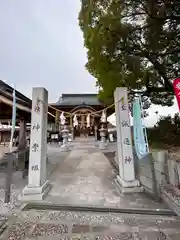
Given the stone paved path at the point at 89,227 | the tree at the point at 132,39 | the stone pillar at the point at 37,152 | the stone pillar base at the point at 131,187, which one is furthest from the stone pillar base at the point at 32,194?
the tree at the point at 132,39

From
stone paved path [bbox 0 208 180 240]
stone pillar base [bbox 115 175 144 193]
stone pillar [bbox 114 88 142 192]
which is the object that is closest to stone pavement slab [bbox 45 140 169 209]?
stone pillar base [bbox 115 175 144 193]

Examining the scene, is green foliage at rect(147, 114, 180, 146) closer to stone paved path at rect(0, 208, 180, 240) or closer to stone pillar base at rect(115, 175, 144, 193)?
stone pillar base at rect(115, 175, 144, 193)

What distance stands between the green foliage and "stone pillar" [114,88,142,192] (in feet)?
9.09

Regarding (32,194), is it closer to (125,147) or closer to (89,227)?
(89,227)

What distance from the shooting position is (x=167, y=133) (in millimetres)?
Answer: 6926

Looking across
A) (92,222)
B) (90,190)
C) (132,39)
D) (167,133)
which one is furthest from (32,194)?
(132,39)

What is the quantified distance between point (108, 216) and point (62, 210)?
0.97 m

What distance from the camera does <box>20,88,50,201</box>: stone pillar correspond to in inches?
162

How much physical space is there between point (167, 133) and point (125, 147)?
3.17 meters

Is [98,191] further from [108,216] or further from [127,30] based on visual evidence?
[127,30]

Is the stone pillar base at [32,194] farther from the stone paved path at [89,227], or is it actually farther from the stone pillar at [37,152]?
Result: the stone paved path at [89,227]

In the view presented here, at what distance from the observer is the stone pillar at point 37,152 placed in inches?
162

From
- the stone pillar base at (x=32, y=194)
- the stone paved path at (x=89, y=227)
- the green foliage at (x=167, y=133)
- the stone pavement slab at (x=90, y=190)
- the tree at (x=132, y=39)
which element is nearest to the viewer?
the stone paved path at (x=89, y=227)

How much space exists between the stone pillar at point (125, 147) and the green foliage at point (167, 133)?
277 cm
